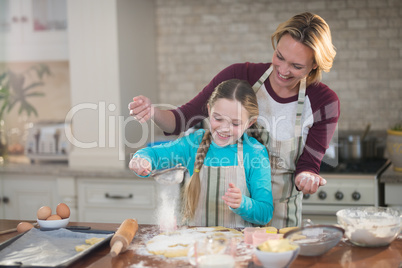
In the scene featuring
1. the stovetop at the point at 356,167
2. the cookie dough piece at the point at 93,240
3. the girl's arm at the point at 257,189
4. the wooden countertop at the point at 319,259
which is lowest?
the wooden countertop at the point at 319,259

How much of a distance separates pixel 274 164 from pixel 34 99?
2379 mm

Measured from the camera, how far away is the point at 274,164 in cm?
213

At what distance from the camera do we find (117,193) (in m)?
3.10

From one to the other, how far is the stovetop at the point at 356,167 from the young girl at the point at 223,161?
1.05 metres

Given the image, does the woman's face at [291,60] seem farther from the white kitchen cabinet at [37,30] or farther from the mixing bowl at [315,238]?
the white kitchen cabinet at [37,30]

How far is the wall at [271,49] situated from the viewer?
3.37 meters

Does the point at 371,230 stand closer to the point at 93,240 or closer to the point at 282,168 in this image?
the point at 282,168

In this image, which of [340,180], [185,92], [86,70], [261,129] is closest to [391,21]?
[340,180]

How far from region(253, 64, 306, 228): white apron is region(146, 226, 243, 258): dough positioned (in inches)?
19.6

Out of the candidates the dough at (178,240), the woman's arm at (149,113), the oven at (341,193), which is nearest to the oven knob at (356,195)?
the oven at (341,193)

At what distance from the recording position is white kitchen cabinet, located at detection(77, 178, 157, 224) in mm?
3057

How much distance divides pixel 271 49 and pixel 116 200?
4.86 feet

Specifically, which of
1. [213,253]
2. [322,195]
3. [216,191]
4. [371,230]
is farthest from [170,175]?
[322,195]

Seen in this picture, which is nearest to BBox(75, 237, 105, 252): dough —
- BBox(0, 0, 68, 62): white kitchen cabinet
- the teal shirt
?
the teal shirt
